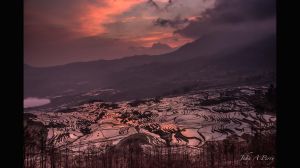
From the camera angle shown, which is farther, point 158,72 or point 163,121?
point 158,72

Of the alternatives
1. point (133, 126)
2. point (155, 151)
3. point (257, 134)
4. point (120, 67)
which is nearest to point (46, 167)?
point (155, 151)

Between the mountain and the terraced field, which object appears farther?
the mountain

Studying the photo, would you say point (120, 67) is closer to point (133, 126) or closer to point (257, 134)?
point (133, 126)

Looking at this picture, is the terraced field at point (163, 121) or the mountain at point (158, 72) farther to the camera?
the mountain at point (158, 72)

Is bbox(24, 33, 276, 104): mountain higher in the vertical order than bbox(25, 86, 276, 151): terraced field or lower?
higher

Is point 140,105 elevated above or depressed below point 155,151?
above

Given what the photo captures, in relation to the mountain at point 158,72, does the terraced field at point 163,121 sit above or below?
below
